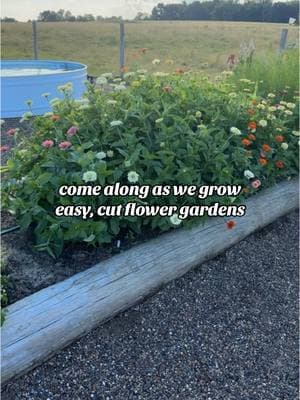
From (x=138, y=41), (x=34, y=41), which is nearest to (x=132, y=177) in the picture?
(x=34, y=41)

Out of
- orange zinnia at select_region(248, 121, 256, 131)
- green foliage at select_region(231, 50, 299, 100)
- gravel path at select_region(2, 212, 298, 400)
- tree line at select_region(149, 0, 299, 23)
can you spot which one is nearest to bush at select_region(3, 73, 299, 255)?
orange zinnia at select_region(248, 121, 256, 131)

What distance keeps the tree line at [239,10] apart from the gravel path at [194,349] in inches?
228

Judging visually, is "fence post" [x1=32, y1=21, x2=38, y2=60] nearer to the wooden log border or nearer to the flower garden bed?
the flower garden bed

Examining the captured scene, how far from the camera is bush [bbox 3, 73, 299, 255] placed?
2.01 m

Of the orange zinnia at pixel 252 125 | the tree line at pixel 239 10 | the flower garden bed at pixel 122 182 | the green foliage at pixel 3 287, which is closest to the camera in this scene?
the green foliage at pixel 3 287

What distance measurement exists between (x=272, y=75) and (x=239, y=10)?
5.17 m

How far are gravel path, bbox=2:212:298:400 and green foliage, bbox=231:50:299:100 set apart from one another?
6.23ft

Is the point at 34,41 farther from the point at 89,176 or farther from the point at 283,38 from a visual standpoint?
the point at 89,176

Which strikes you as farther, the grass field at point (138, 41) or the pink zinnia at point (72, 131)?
the grass field at point (138, 41)

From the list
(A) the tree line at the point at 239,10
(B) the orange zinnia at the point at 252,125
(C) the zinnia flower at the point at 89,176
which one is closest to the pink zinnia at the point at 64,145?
(C) the zinnia flower at the point at 89,176

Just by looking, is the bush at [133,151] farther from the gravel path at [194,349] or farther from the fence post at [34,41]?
the fence post at [34,41]

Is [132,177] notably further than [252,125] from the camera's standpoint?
No

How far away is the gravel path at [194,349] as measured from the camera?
1.66 metres

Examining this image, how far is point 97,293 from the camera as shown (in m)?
1.81
